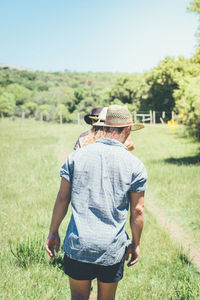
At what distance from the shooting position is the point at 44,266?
4.08m

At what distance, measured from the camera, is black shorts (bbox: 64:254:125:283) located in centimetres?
221

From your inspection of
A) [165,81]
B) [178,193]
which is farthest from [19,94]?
[178,193]

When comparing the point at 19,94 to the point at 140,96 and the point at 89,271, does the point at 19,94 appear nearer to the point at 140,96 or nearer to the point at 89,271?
the point at 140,96

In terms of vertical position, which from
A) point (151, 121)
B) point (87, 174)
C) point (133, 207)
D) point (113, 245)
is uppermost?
point (87, 174)

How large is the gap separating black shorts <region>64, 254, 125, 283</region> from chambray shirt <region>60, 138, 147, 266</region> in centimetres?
6

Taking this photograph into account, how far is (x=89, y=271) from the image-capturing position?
2223 mm

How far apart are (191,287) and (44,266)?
6.13 feet

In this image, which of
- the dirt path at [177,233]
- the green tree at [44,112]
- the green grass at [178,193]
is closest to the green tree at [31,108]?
the green tree at [44,112]

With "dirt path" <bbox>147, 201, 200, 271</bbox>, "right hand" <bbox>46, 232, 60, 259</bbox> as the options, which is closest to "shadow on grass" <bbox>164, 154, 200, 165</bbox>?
"dirt path" <bbox>147, 201, 200, 271</bbox>

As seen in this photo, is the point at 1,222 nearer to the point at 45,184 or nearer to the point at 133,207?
the point at 45,184

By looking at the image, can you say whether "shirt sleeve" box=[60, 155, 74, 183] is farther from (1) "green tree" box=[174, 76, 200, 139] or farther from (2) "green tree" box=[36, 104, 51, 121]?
(2) "green tree" box=[36, 104, 51, 121]

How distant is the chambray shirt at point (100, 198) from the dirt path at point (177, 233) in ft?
9.02

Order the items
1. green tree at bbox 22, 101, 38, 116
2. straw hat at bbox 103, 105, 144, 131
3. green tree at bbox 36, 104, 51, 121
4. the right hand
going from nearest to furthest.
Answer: straw hat at bbox 103, 105, 144, 131, the right hand, green tree at bbox 36, 104, 51, 121, green tree at bbox 22, 101, 38, 116

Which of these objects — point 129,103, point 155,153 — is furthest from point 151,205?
point 129,103
